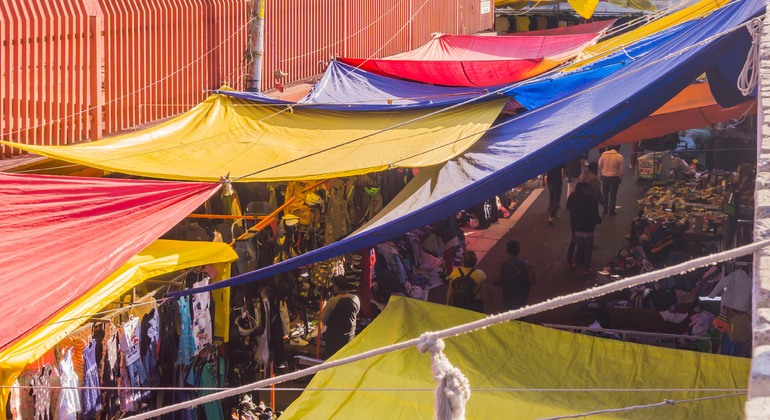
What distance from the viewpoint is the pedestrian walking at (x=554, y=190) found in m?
14.3

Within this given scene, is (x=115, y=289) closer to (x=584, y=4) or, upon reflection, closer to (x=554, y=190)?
(x=554, y=190)

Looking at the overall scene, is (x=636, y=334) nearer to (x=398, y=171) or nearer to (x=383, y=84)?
(x=398, y=171)

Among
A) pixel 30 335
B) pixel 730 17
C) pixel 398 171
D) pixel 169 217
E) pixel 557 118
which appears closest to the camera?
pixel 30 335

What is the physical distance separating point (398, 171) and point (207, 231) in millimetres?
3170

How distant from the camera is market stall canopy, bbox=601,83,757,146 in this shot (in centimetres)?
1132

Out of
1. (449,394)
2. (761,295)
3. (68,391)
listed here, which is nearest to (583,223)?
(68,391)

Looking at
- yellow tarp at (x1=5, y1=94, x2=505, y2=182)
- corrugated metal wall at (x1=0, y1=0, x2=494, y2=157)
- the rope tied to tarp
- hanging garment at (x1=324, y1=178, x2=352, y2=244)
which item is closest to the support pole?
the rope tied to tarp

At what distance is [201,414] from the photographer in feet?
24.4

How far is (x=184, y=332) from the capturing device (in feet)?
23.1

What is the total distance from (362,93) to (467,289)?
3213mm

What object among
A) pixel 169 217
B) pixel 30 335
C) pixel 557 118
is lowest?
pixel 30 335

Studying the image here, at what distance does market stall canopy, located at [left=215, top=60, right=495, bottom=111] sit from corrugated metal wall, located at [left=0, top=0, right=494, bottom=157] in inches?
54.5

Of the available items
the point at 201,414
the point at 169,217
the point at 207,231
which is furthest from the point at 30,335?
the point at 207,231

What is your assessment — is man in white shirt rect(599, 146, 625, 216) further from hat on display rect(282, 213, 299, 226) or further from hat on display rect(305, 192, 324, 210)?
hat on display rect(282, 213, 299, 226)
